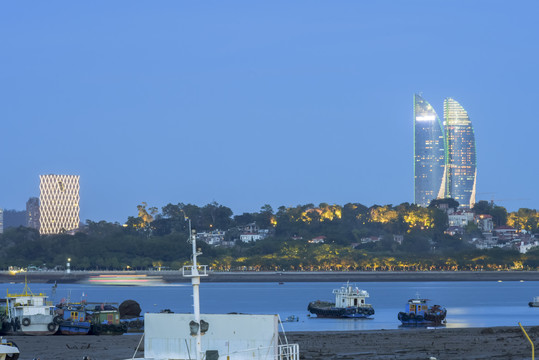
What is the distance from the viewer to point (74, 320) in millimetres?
69938

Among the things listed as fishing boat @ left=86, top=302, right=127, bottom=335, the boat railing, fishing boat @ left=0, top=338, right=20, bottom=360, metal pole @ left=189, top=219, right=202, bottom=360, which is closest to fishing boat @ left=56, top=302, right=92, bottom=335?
fishing boat @ left=86, top=302, right=127, bottom=335

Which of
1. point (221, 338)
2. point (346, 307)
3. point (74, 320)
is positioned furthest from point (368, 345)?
point (346, 307)

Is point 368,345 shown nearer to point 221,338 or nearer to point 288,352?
point 288,352

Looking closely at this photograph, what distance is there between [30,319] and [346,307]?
36327 mm

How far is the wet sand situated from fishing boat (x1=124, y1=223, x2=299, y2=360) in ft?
55.1

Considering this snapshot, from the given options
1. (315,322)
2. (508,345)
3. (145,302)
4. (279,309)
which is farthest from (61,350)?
(145,302)

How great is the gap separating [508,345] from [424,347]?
13.0ft

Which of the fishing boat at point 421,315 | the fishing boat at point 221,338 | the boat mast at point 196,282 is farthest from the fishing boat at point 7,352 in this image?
the fishing boat at point 421,315

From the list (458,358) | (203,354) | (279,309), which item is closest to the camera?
(203,354)

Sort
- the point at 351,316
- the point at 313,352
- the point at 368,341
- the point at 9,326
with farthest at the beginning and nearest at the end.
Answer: the point at 351,316
the point at 9,326
the point at 368,341
the point at 313,352

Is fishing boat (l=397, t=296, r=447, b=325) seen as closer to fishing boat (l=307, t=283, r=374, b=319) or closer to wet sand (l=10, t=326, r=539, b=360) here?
fishing boat (l=307, t=283, r=374, b=319)

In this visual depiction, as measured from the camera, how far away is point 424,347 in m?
54.0

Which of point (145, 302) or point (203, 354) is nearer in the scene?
point (203, 354)

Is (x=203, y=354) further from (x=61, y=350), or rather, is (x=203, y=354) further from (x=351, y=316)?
(x=351, y=316)
